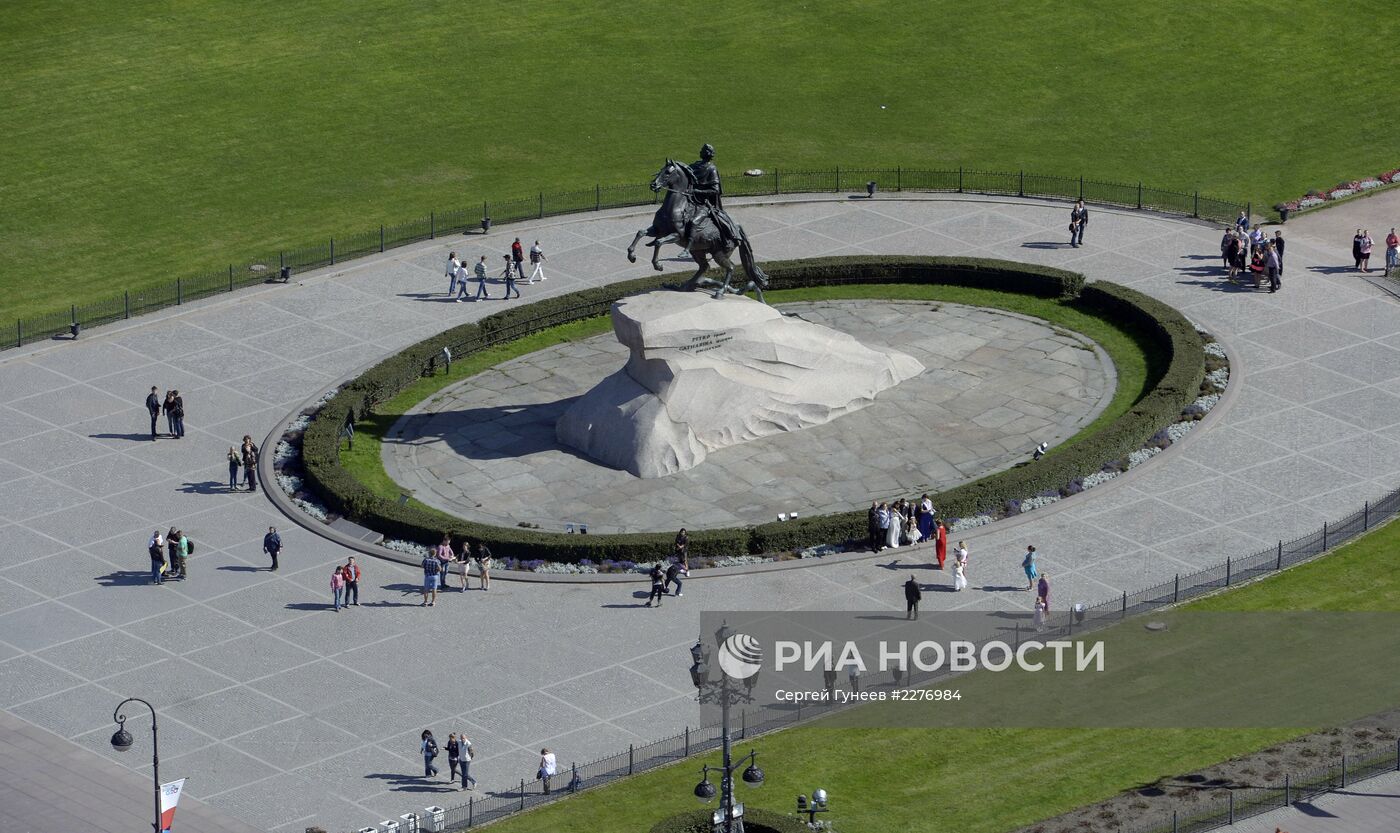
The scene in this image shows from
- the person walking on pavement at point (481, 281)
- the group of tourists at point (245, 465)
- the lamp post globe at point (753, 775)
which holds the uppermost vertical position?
the person walking on pavement at point (481, 281)

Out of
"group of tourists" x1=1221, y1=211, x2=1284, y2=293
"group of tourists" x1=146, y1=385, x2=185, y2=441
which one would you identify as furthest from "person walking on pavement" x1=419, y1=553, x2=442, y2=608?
"group of tourists" x1=1221, y1=211, x2=1284, y2=293

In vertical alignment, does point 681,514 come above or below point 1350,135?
below

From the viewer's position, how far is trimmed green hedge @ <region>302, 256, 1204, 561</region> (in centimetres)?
6575

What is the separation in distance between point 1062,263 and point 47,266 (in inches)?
1570

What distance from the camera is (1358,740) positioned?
55.7m

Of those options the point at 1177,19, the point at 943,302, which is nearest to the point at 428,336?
the point at 943,302

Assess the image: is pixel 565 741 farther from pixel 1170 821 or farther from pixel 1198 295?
pixel 1198 295

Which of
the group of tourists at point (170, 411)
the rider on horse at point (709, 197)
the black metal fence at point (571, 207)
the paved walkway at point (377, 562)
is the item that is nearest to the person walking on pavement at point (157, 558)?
the paved walkway at point (377, 562)

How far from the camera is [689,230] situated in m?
71.4

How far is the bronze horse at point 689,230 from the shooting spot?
7031cm

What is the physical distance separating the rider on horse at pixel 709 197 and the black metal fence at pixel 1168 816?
Answer: 16.6 metres

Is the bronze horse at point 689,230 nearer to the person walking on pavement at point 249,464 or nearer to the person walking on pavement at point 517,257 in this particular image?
the person walking on pavement at point 517,257

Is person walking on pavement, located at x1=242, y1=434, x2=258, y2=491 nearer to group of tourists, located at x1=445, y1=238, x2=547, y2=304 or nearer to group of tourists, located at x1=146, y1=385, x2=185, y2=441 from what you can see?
group of tourists, located at x1=146, y1=385, x2=185, y2=441

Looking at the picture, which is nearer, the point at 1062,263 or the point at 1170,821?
the point at 1170,821
